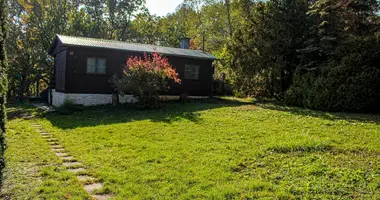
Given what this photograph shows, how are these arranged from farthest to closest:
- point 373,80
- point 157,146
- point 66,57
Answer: point 66,57, point 373,80, point 157,146

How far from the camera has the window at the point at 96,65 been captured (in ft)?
42.1

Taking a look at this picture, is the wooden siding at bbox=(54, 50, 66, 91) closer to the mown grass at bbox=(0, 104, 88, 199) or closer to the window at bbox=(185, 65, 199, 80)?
the window at bbox=(185, 65, 199, 80)

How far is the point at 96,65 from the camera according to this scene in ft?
42.7

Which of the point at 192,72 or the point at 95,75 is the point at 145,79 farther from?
the point at 192,72

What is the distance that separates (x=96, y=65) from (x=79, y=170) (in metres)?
9.43

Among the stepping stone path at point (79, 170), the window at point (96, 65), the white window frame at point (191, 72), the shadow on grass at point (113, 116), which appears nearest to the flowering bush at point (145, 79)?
the shadow on grass at point (113, 116)

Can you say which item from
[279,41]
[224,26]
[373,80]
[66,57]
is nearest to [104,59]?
[66,57]

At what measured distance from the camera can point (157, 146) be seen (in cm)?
571

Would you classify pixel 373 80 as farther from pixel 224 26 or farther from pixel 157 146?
pixel 224 26

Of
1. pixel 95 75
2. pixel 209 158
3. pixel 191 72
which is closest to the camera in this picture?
pixel 209 158

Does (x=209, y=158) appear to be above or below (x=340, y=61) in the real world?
below

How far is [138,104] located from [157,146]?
6.08 m

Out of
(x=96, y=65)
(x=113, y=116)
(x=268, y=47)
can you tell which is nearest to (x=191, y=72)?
(x=268, y=47)

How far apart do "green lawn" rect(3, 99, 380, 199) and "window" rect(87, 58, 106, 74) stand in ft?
16.2
